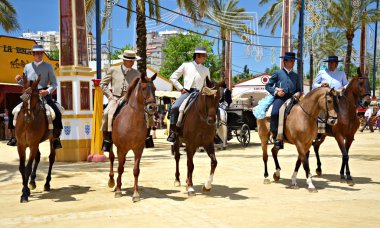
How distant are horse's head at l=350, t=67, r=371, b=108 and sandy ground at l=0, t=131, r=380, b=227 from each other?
1.87m

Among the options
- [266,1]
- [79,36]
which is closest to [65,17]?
[79,36]

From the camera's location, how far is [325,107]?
9289 mm

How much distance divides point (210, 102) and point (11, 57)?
75.6ft

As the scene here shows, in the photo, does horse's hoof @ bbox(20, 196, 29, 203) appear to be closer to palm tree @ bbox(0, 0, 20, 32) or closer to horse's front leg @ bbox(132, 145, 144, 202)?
horse's front leg @ bbox(132, 145, 144, 202)

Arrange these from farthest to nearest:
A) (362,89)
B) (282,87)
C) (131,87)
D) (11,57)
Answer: (11,57)
(362,89)
(282,87)
(131,87)

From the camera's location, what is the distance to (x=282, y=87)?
33.1 feet

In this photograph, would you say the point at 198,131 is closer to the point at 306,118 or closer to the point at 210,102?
the point at 210,102

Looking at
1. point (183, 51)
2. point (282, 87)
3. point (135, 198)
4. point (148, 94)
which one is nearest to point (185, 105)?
point (148, 94)

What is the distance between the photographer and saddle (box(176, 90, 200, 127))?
29.2 ft

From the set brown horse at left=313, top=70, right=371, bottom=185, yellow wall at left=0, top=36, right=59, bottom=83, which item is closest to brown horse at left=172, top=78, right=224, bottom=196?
brown horse at left=313, top=70, right=371, bottom=185

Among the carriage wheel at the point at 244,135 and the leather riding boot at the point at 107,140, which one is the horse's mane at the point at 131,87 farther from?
the carriage wheel at the point at 244,135

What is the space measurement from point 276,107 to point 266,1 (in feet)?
93.1

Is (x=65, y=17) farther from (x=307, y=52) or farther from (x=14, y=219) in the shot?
(x=307, y=52)

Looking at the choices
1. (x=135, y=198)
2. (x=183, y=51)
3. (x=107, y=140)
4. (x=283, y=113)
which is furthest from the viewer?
(x=183, y=51)
